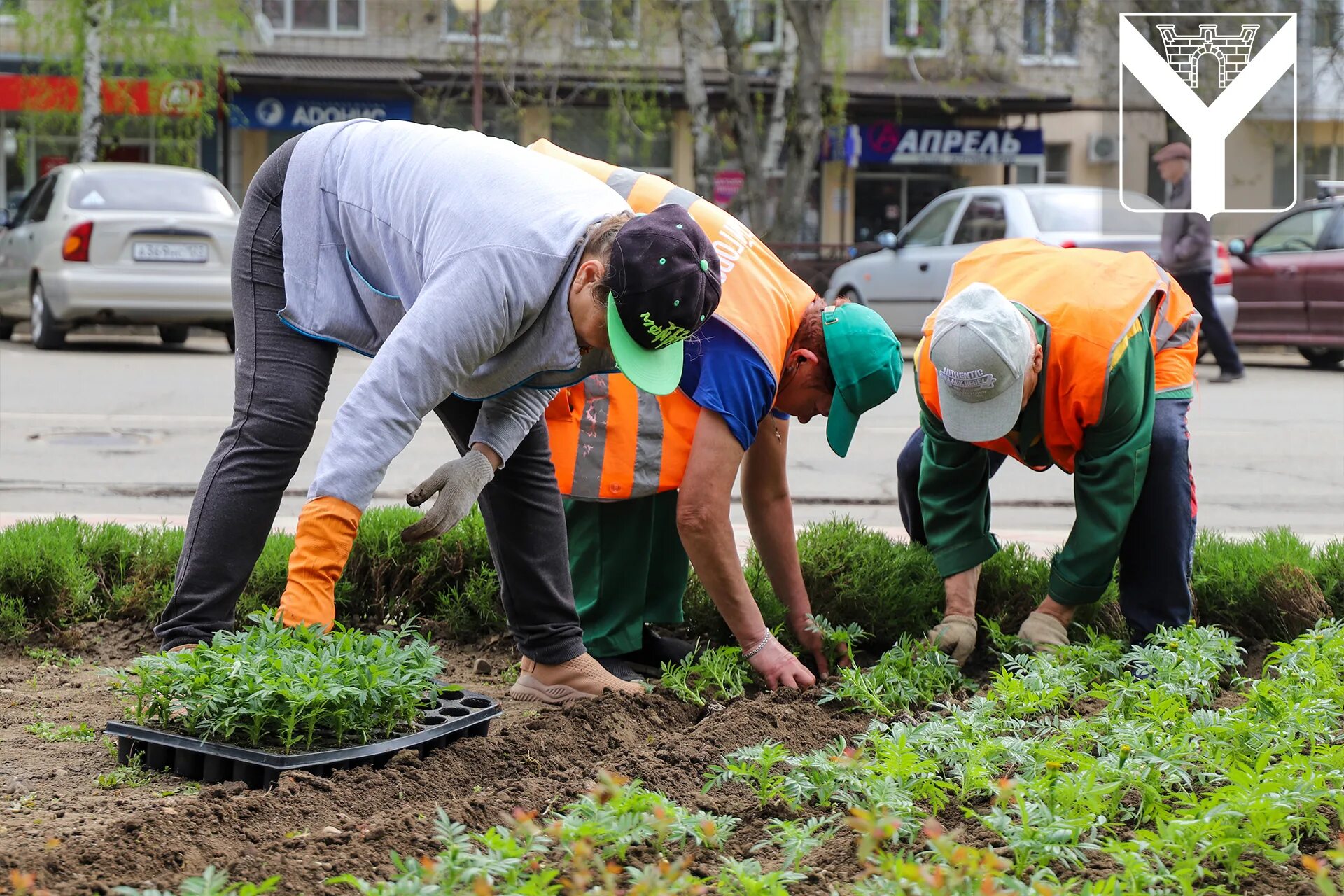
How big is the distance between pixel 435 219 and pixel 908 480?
235cm

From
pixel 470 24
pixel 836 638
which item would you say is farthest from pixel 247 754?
pixel 470 24

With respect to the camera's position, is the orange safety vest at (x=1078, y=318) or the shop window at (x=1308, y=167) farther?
the shop window at (x=1308, y=167)

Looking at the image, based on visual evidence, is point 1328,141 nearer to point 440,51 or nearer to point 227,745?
point 440,51

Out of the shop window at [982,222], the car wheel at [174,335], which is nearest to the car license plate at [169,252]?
the car wheel at [174,335]

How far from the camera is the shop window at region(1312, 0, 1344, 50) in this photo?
18906 millimetres

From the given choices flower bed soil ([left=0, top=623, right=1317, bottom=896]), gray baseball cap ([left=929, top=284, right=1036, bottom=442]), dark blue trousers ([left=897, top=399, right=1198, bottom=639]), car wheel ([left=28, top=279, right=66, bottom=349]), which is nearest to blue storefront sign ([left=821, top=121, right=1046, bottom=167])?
car wheel ([left=28, top=279, right=66, bottom=349])

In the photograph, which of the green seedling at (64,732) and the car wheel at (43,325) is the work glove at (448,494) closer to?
the green seedling at (64,732)

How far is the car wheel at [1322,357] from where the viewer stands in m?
14.8

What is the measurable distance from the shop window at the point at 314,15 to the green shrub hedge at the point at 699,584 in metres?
24.1

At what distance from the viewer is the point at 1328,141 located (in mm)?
30297

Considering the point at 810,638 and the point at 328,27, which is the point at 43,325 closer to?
the point at 810,638

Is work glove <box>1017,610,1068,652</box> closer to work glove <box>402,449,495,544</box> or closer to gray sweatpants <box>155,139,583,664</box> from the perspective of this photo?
gray sweatpants <box>155,139,583,664</box>

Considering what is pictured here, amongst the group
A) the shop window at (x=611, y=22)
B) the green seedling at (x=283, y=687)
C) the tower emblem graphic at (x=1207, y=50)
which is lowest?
the green seedling at (x=283, y=687)

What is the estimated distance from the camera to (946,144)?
90.7 feet
